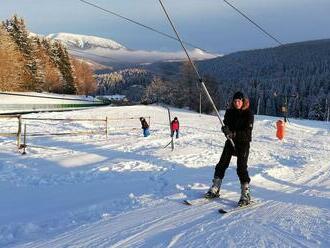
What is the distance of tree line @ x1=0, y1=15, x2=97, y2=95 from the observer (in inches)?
2874

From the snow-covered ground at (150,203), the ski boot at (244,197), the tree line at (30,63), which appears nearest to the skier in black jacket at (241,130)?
the ski boot at (244,197)

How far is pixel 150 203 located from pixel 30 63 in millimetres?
75102

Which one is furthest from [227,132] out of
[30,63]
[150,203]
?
[30,63]

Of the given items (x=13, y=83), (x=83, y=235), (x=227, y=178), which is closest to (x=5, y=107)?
(x=13, y=83)

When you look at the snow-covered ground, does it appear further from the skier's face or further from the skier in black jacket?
the skier's face

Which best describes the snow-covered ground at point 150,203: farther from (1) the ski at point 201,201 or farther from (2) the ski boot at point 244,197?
(2) the ski boot at point 244,197

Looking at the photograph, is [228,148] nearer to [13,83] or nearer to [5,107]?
[5,107]

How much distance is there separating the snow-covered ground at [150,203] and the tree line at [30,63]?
57.0 metres

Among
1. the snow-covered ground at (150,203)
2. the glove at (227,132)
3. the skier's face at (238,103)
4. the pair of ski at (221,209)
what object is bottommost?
the snow-covered ground at (150,203)

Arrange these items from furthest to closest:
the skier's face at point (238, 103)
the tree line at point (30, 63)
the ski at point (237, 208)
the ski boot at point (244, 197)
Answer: the tree line at point (30, 63)
the skier's face at point (238, 103)
the ski boot at point (244, 197)
the ski at point (237, 208)

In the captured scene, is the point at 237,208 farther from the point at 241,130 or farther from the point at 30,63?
the point at 30,63

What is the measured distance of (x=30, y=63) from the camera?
81250 millimetres

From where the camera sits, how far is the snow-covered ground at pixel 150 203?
7.62m

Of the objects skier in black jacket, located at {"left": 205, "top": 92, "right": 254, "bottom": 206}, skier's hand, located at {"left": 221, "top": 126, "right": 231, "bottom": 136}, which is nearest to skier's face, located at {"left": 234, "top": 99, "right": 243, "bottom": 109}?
skier in black jacket, located at {"left": 205, "top": 92, "right": 254, "bottom": 206}
